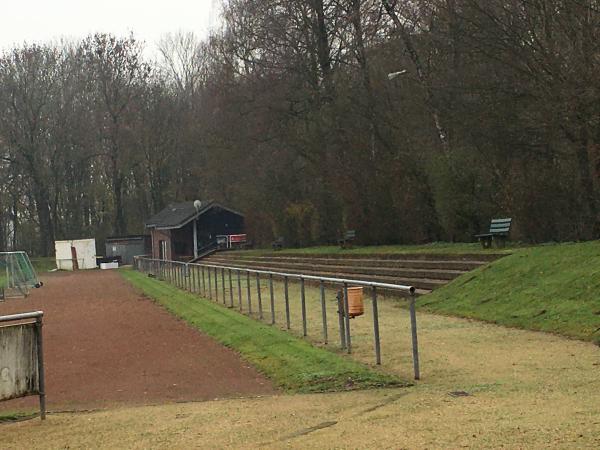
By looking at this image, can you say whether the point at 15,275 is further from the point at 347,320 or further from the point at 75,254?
the point at 347,320

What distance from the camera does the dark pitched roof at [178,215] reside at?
186 feet

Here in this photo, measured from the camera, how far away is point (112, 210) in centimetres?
7638

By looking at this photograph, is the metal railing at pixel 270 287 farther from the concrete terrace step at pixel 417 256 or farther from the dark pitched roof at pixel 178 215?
the dark pitched roof at pixel 178 215

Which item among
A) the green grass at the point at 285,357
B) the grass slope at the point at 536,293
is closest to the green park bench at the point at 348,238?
the green grass at the point at 285,357

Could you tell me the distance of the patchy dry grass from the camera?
5668 millimetres

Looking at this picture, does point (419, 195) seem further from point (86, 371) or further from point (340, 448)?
point (340, 448)

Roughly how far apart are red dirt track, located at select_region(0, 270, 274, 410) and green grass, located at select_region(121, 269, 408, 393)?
23 cm

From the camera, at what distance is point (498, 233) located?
20.0 m

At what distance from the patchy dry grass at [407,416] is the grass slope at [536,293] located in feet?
6.49

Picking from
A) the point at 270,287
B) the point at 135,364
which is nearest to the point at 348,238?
the point at 270,287

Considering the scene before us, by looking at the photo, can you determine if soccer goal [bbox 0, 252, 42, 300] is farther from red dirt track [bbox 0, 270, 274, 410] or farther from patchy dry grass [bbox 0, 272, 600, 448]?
patchy dry grass [bbox 0, 272, 600, 448]

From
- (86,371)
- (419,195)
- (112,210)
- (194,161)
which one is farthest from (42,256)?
(86,371)

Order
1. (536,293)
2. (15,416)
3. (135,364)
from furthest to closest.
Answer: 1. (536,293)
2. (135,364)
3. (15,416)

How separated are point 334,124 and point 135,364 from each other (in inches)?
960
